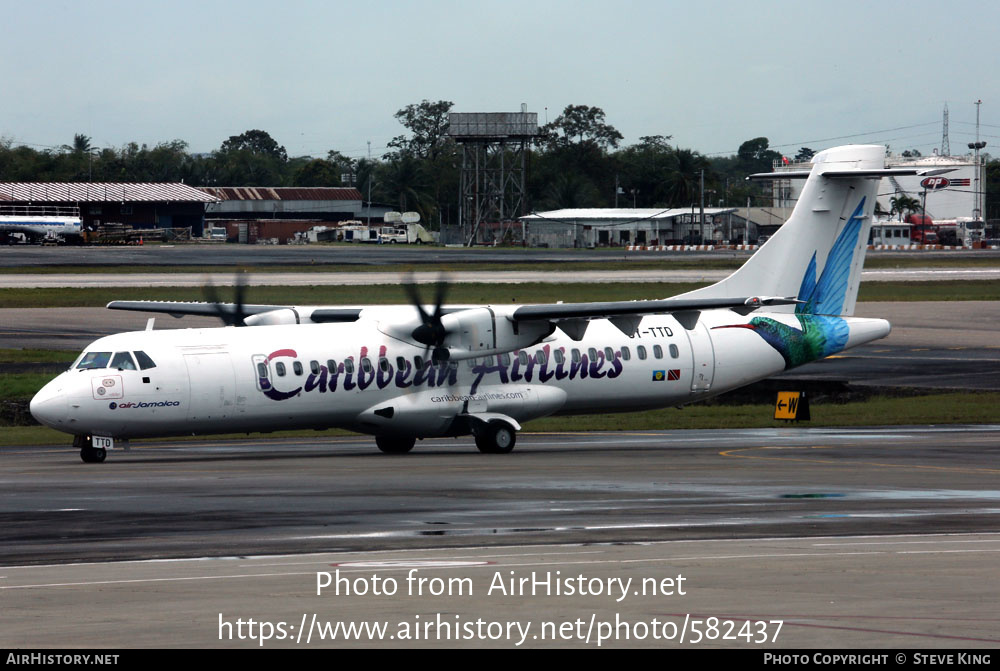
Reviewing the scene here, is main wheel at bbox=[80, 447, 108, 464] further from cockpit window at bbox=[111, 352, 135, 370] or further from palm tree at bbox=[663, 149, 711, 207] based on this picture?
palm tree at bbox=[663, 149, 711, 207]

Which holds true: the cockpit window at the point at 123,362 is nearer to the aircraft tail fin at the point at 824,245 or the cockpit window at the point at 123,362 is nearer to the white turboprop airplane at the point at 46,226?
the aircraft tail fin at the point at 824,245

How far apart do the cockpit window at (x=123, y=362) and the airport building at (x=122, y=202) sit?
408 ft

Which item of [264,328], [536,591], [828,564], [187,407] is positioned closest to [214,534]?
[536,591]

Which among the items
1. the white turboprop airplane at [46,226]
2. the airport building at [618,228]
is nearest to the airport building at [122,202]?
the white turboprop airplane at [46,226]

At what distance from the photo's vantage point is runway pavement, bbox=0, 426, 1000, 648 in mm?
9680

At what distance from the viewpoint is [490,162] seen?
501ft

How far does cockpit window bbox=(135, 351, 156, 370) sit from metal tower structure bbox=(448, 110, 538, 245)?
4831 inches

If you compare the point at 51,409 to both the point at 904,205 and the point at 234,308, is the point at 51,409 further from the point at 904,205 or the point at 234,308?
the point at 904,205

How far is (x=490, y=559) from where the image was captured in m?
12.8

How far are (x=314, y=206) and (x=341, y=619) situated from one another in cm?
16722

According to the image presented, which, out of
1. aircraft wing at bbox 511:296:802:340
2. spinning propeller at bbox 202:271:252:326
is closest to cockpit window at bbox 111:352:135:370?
spinning propeller at bbox 202:271:252:326

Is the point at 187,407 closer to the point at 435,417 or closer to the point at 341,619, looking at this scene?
the point at 435,417

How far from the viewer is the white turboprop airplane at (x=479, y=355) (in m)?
24.7

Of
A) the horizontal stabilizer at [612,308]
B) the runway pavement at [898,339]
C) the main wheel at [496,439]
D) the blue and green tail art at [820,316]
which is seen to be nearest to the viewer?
the horizontal stabilizer at [612,308]
